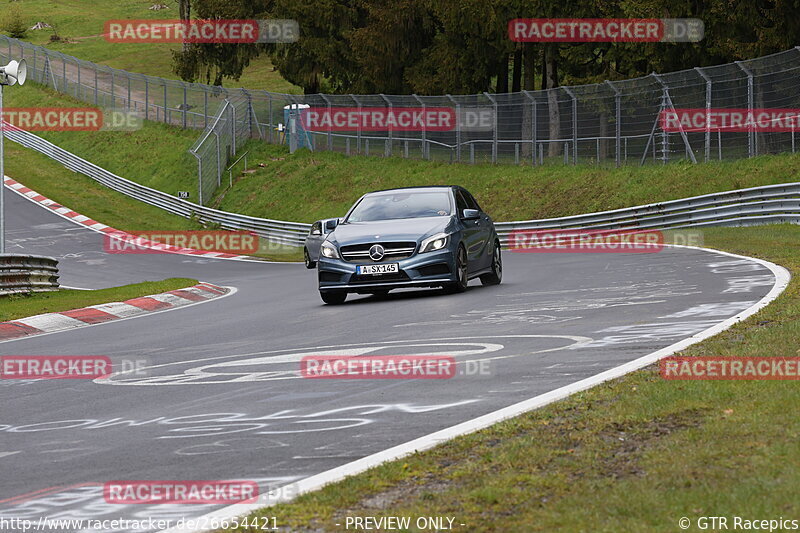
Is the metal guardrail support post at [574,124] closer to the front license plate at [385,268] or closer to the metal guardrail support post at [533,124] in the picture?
the metal guardrail support post at [533,124]

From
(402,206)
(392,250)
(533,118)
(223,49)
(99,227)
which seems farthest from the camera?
(223,49)

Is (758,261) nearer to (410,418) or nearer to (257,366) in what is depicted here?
(257,366)

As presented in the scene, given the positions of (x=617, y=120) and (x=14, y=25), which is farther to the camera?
(x=14, y=25)

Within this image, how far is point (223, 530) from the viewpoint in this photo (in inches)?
183

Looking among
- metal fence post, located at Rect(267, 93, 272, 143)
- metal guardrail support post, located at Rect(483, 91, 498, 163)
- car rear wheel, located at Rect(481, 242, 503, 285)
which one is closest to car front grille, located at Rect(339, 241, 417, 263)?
car rear wheel, located at Rect(481, 242, 503, 285)

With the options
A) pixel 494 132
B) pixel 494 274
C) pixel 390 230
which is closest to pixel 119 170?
Answer: pixel 494 132

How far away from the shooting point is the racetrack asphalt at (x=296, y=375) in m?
6.18

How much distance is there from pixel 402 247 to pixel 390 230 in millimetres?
382

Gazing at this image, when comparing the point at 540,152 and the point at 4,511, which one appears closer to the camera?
the point at 4,511

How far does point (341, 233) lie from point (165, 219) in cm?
3236

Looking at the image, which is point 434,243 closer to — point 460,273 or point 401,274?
point 401,274

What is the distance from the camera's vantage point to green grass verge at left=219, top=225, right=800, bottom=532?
176 inches

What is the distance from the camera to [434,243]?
627 inches

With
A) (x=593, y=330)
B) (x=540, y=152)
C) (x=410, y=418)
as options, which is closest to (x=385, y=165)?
(x=540, y=152)
